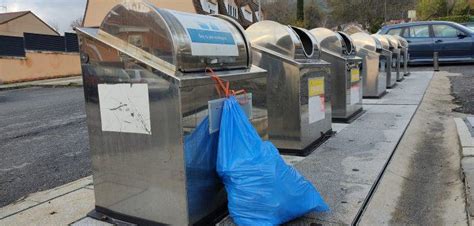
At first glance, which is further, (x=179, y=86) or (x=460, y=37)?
(x=460, y=37)

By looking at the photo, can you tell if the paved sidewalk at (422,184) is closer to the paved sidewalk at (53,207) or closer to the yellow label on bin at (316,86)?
the yellow label on bin at (316,86)

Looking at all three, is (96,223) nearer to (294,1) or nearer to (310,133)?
(310,133)

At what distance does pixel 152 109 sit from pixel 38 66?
927 inches

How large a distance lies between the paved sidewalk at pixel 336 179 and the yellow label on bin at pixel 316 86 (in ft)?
2.06

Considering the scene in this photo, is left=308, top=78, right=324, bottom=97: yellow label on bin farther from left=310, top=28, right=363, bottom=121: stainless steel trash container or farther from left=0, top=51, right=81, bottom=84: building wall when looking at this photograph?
left=0, top=51, right=81, bottom=84: building wall

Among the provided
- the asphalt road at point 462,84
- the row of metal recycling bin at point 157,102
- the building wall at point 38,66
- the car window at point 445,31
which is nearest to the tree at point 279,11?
the building wall at point 38,66

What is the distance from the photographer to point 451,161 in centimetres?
448

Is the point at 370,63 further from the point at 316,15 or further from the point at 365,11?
the point at 316,15

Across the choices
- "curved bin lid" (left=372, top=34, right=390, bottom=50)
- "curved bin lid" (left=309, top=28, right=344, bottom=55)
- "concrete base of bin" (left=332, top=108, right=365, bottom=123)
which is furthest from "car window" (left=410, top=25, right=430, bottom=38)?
"curved bin lid" (left=309, top=28, right=344, bottom=55)

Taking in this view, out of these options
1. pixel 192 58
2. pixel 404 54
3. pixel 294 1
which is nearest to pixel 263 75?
pixel 192 58

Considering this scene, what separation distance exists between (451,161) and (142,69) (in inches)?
133

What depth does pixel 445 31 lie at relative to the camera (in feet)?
47.5

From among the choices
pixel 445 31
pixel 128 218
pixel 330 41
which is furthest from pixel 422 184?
pixel 445 31

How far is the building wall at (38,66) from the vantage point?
2198 cm
